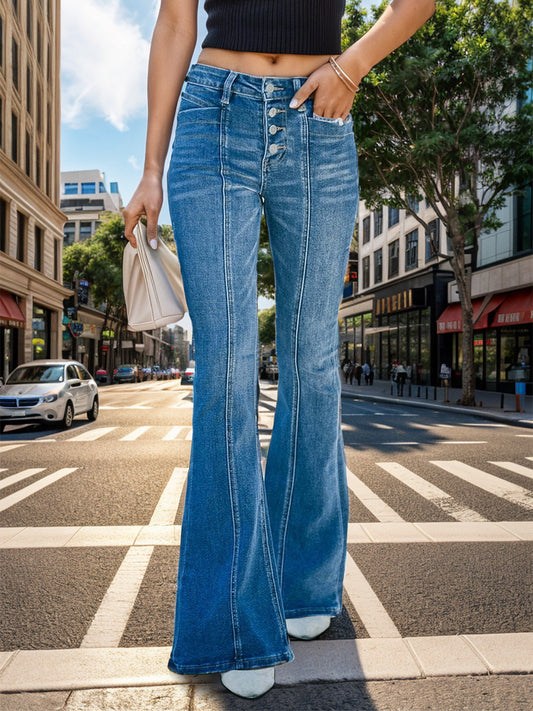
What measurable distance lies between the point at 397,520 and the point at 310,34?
2.96 meters

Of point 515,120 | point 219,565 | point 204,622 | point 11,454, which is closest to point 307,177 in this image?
point 219,565

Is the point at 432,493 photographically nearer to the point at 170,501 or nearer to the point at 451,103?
the point at 170,501

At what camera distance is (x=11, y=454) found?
24.0 feet

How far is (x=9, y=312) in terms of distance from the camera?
24.8 metres

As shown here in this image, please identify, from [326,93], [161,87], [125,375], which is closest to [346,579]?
[326,93]

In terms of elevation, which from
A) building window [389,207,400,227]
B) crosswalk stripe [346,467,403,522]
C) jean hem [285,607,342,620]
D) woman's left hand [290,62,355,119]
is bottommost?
crosswalk stripe [346,467,403,522]

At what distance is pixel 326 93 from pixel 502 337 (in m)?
23.9

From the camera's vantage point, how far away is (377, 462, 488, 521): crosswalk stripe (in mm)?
3904

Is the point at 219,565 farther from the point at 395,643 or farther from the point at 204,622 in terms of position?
the point at 395,643

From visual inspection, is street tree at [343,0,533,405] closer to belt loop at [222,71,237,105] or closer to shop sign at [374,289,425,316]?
shop sign at [374,289,425,316]

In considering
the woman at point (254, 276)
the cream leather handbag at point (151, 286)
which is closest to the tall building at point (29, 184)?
the cream leather handbag at point (151, 286)

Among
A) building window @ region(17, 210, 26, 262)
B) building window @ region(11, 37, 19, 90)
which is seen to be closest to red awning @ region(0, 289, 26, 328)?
building window @ region(17, 210, 26, 262)

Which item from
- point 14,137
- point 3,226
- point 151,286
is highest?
point 14,137

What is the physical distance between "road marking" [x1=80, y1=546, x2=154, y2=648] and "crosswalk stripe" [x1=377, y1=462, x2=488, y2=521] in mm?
2121
